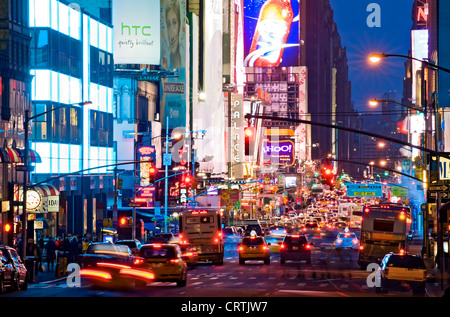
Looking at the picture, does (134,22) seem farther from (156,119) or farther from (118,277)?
(118,277)

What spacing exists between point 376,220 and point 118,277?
25.9 meters

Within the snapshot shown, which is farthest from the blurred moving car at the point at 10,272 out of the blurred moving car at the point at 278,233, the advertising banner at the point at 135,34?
the advertising banner at the point at 135,34

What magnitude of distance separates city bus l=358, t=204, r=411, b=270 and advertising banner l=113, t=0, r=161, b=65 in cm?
6232

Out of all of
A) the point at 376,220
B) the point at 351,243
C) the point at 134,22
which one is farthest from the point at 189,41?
the point at 376,220

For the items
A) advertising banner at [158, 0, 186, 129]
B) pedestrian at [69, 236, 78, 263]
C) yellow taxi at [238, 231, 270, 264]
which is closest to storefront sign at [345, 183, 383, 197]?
advertising banner at [158, 0, 186, 129]

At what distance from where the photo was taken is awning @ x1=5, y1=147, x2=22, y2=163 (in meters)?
58.5

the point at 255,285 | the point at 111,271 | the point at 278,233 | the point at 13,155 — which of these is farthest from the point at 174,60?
the point at 111,271

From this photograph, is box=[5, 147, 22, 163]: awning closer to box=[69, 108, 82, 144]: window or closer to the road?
Result: the road

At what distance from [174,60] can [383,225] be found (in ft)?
259

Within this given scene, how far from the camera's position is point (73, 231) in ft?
287

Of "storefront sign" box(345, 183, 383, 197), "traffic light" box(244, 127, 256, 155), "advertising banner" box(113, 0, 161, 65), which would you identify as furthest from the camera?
"traffic light" box(244, 127, 256, 155)

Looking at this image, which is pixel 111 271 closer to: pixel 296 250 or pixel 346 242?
pixel 296 250

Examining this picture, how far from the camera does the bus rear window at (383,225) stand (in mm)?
56169

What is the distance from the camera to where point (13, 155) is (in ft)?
194
